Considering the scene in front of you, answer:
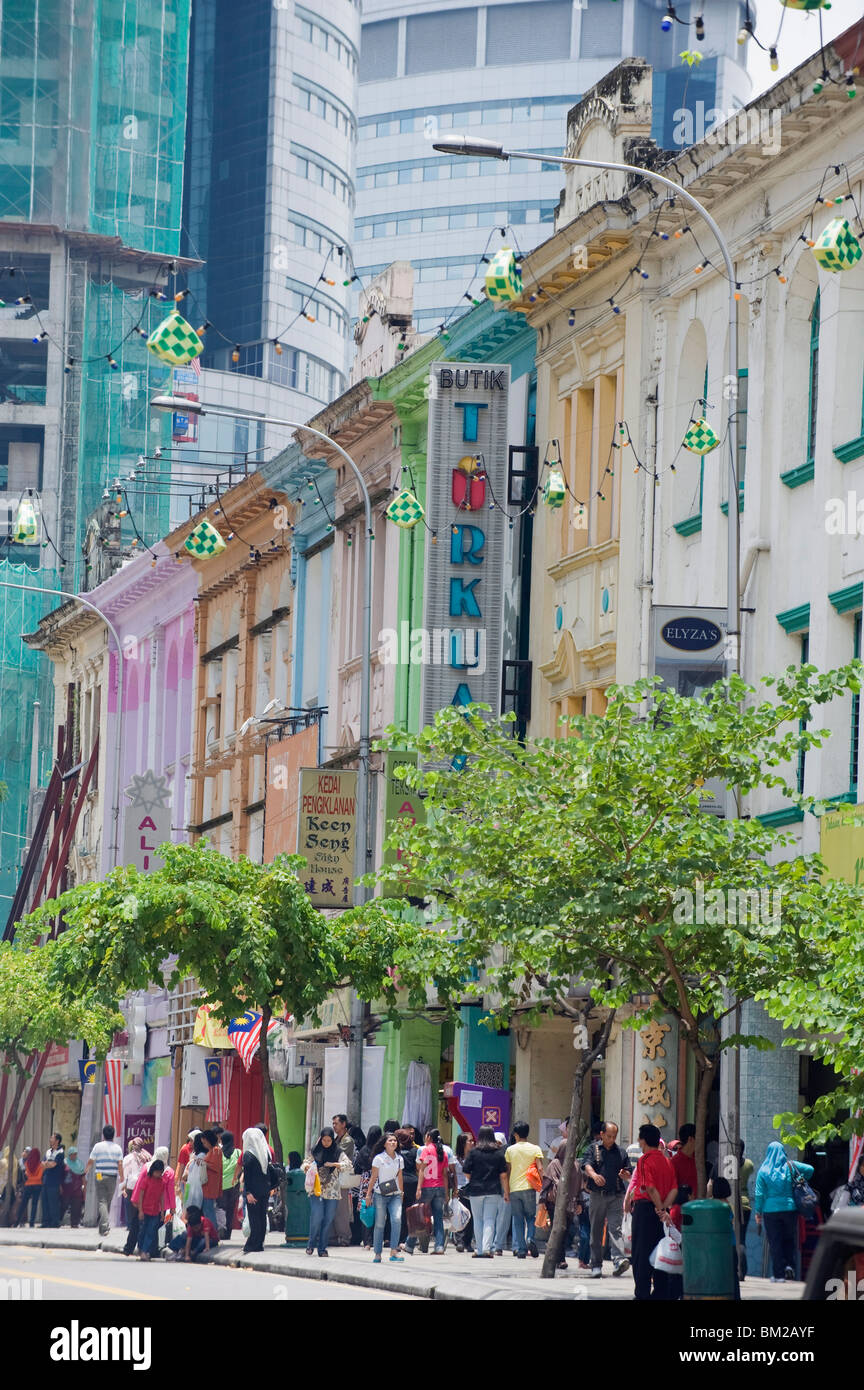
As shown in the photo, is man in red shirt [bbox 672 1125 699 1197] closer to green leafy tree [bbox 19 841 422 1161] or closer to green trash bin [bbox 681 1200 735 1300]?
green trash bin [bbox 681 1200 735 1300]

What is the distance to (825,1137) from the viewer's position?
16.5 meters

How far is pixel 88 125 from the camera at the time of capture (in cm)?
9806

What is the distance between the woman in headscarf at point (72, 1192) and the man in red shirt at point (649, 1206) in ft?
83.8

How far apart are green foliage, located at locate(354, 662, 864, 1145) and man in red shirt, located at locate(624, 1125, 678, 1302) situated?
1069mm

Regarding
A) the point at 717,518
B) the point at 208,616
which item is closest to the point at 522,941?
the point at 717,518

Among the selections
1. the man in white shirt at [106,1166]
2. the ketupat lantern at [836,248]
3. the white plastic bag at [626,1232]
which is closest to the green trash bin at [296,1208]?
the white plastic bag at [626,1232]

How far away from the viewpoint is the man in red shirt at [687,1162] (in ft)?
66.9

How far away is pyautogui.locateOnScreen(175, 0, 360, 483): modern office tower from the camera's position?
145750 mm

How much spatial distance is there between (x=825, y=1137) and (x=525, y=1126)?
10458mm

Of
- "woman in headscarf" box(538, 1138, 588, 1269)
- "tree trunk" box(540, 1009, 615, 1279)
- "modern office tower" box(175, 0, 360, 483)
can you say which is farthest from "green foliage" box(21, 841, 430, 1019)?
"modern office tower" box(175, 0, 360, 483)

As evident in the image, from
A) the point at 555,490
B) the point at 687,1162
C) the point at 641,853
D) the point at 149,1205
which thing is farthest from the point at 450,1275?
the point at 555,490

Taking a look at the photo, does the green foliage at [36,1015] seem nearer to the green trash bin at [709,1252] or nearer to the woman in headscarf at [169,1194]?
the woman in headscarf at [169,1194]

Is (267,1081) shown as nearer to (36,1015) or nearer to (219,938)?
(219,938)

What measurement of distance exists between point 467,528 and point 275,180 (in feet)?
376
